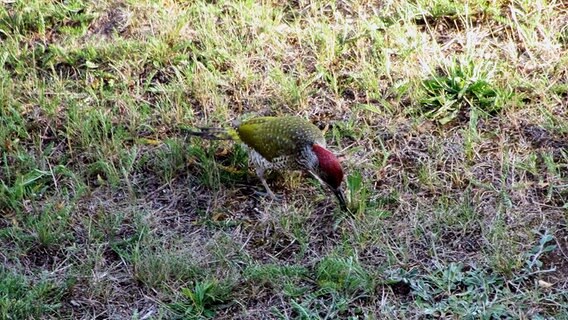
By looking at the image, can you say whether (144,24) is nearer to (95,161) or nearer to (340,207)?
(95,161)

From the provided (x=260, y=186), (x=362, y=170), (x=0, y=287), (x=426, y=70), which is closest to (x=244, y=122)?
(x=260, y=186)

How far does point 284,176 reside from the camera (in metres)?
5.29

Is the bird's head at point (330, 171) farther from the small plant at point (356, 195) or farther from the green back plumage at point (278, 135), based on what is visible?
the green back plumage at point (278, 135)

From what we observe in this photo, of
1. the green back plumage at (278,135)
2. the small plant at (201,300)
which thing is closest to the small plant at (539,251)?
the green back plumage at (278,135)

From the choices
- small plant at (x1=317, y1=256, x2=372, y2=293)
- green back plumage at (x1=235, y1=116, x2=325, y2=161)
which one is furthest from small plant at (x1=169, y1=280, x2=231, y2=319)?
→ green back plumage at (x1=235, y1=116, x2=325, y2=161)

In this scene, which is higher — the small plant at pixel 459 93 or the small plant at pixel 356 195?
the small plant at pixel 459 93

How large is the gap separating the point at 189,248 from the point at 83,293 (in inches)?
24.5

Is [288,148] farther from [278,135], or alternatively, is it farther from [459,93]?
[459,93]

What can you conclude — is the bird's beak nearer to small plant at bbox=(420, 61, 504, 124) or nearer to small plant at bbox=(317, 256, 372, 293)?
small plant at bbox=(317, 256, 372, 293)

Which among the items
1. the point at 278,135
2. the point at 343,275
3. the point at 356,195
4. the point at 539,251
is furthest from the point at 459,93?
the point at 343,275

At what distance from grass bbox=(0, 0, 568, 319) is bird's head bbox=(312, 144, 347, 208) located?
3.4 inches

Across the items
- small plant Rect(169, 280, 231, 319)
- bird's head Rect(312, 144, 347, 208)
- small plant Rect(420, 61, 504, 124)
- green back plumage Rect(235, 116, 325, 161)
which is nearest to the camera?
small plant Rect(169, 280, 231, 319)

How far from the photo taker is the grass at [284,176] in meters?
4.46

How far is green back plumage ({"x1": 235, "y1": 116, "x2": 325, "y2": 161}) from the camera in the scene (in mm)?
5031
